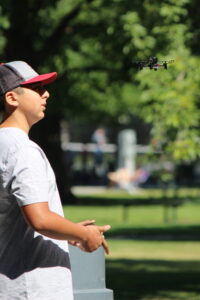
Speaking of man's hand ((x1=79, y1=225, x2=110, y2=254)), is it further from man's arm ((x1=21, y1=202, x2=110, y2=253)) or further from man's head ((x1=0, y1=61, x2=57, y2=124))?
man's head ((x1=0, y1=61, x2=57, y2=124))

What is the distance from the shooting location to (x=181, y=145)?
34.8 feet

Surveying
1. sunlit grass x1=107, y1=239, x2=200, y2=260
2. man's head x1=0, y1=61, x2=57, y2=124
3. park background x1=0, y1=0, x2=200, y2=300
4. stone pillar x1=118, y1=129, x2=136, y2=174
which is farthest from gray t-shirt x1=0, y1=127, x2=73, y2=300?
stone pillar x1=118, y1=129, x2=136, y2=174

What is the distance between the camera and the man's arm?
4113mm

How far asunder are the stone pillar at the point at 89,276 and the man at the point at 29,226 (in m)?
1.08

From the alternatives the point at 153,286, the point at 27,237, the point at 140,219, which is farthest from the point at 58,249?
the point at 140,219

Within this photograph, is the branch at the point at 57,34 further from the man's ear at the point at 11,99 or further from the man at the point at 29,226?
the man at the point at 29,226

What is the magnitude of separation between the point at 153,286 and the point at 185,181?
3528cm

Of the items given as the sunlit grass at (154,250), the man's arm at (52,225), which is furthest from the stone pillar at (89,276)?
the sunlit grass at (154,250)

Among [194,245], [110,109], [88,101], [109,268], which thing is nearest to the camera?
[109,268]

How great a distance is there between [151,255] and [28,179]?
12100 millimetres

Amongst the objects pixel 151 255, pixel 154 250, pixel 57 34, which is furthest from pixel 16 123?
pixel 57 34

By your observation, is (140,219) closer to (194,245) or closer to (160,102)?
(194,245)

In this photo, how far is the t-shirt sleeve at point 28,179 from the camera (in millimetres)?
4125

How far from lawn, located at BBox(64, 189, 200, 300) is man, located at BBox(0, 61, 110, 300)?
6.46 meters
